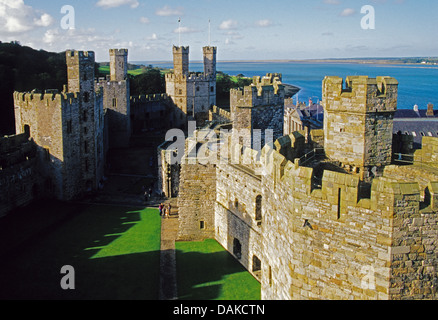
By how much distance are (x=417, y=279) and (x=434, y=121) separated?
93.1ft

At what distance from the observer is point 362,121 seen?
10352 millimetres

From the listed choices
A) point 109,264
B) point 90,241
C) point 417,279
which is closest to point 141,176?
point 90,241

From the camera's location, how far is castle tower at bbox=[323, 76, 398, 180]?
406 inches

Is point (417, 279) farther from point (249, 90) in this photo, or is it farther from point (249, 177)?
point (249, 90)

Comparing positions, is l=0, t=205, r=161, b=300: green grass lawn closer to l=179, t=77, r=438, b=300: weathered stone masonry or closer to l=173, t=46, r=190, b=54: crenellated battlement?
l=179, t=77, r=438, b=300: weathered stone masonry

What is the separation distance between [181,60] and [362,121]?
42.3 m

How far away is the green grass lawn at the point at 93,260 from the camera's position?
18078mm

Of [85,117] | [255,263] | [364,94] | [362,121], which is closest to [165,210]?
[255,263]

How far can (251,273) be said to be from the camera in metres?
19.0

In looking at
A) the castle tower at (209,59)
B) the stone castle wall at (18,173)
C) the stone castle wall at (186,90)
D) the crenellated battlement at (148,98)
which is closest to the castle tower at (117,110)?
the crenellated battlement at (148,98)

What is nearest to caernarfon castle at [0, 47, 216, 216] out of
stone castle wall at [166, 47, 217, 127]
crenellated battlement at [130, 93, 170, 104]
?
crenellated battlement at [130, 93, 170, 104]

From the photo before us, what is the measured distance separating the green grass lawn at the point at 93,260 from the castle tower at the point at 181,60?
→ 2686 cm

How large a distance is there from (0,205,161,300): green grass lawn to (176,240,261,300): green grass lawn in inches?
45.4

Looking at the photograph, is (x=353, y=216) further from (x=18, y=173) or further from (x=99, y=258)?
(x=18, y=173)
